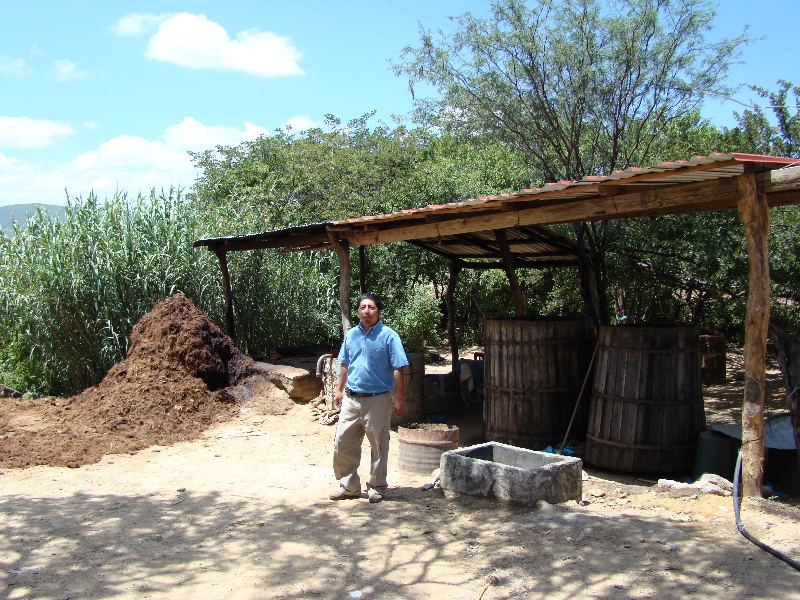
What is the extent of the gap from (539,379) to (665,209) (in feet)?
6.68

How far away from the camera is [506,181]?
14148mm

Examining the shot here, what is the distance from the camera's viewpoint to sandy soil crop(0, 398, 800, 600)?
3.56 meters

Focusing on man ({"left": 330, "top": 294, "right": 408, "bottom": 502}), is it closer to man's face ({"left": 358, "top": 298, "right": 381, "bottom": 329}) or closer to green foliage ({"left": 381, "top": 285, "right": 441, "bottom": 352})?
man's face ({"left": 358, "top": 298, "right": 381, "bottom": 329})

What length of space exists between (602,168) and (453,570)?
943cm

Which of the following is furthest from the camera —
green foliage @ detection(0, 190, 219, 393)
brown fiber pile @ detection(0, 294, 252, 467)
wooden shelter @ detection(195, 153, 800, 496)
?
green foliage @ detection(0, 190, 219, 393)

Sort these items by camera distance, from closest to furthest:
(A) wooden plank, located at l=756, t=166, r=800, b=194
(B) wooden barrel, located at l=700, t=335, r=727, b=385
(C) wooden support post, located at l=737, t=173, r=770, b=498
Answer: (A) wooden plank, located at l=756, t=166, r=800, b=194
(C) wooden support post, located at l=737, t=173, r=770, b=498
(B) wooden barrel, located at l=700, t=335, r=727, b=385

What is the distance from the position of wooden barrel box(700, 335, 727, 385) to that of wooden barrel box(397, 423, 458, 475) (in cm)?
619

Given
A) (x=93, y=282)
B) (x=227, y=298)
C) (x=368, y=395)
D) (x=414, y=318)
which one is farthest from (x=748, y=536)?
(x=414, y=318)

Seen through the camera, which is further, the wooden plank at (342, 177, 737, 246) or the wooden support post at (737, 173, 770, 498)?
the wooden plank at (342, 177, 737, 246)

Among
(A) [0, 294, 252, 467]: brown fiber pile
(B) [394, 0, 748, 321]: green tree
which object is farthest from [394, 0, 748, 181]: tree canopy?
(A) [0, 294, 252, 467]: brown fiber pile

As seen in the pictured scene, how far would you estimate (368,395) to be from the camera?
17.2ft

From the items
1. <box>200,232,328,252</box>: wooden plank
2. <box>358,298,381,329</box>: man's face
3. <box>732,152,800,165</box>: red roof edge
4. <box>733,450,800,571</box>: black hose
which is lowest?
<box>733,450,800,571</box>: black hose

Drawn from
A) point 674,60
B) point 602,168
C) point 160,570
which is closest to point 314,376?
point 160,570

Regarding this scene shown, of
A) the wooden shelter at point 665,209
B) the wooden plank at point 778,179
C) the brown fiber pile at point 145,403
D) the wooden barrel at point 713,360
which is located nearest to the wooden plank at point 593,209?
the wooden shelter at point 665,209
